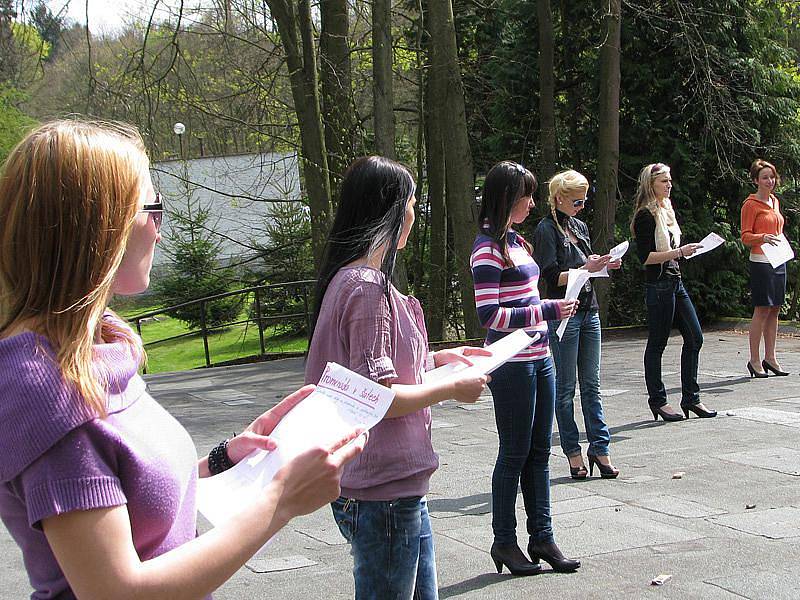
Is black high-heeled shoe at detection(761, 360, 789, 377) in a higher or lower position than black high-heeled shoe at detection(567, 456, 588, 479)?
higher

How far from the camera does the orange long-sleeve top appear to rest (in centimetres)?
1040

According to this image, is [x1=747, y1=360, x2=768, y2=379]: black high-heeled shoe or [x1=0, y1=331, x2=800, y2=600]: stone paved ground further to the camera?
[x1=747, y1=360, x2=768, y2=379]: black high-heeled shoe

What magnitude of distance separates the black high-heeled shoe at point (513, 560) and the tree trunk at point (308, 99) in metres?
10.5

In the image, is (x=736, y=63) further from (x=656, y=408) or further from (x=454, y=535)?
(x=454, y=535)

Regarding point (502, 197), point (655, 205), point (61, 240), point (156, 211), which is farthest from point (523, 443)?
point (655, 205)

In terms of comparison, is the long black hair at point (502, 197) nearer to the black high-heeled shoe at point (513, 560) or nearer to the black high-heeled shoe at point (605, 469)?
the black high-heeled shoe at point (513, 560)

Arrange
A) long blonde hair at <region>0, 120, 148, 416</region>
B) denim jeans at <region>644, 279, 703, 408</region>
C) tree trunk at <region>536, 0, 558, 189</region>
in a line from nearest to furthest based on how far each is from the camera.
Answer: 1. long blonde hair at <region>0, 120, 148, 416</region>
2. denim jeans at <region>644, 279, 703, 408</region>
3. tree trunk at <region>536, 0, 558, 189</region>

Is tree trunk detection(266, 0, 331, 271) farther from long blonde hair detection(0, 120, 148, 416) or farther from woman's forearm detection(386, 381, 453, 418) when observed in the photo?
long blonde hair detection(0, 120, 148, 416)

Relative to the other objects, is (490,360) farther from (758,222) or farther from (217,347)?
(217,347)

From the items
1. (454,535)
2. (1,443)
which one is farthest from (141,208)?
(454,535)

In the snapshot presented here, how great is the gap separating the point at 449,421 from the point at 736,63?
35.2 feet

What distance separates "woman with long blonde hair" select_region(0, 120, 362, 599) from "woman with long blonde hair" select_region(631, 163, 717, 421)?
7.05m

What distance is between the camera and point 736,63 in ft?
55.0

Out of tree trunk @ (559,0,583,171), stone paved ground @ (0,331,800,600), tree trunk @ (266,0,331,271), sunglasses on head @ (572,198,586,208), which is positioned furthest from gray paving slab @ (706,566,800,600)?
tree trunk @ (559,0,583,171)
